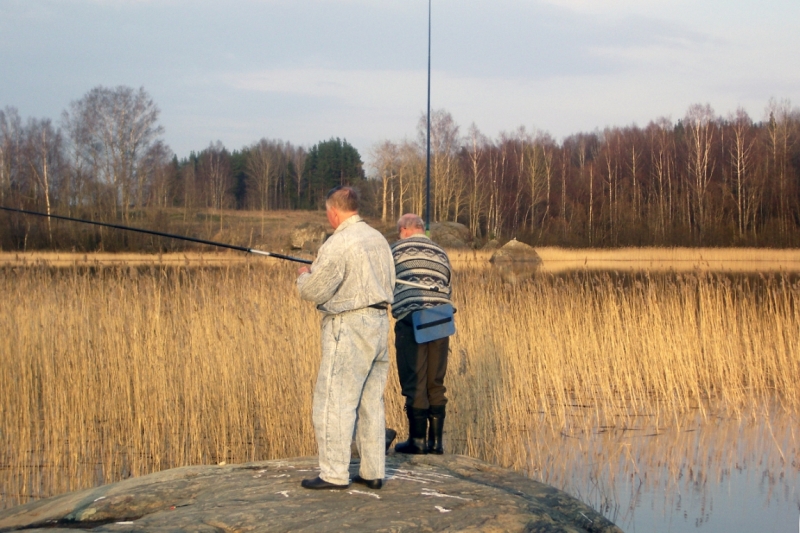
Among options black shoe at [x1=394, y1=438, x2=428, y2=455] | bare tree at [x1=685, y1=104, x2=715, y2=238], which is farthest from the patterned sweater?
bare tree at [x1=685, y1=104, x2=715, y2=238]

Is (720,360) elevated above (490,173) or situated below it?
below

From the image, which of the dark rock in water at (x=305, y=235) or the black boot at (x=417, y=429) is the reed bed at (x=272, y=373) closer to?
the black boot at (x=417, y=429)

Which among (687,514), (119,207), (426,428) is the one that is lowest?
(687,514)

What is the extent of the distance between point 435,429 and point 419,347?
526 millimetres

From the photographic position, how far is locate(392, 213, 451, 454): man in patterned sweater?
16.3 ft

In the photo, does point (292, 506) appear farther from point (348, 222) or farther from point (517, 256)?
point (517, 256)

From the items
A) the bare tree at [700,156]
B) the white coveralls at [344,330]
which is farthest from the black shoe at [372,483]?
the bare tree at [700,156]

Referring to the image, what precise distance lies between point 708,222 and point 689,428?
110ft

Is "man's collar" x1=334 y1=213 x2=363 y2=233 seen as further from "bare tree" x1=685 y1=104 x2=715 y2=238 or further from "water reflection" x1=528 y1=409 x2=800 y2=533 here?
"bare tree" x1=685 y1=104 x2=715 y2=238

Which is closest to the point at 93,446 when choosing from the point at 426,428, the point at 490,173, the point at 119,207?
the point at 426,428

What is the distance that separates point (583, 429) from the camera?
7047 millimetres

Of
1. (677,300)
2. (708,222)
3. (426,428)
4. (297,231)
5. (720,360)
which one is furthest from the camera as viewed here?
(708,222)

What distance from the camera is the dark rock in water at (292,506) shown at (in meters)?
3.35

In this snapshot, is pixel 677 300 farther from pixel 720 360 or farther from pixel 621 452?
pixel 621 452
